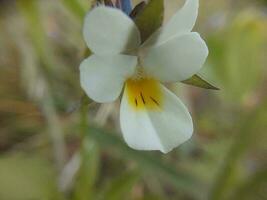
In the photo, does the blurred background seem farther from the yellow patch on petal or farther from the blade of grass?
the yellow patch on petal

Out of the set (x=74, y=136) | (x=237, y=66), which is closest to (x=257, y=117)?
(x=237, y=66)

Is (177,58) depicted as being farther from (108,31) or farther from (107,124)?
(107,124)

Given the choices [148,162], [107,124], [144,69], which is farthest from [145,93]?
[107,124]

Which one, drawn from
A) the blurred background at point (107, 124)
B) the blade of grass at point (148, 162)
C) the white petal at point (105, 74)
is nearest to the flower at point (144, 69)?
the white petal at point (105, 74)

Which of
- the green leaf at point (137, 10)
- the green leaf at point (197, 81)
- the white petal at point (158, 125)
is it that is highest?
the green leaf at point (137, 10)

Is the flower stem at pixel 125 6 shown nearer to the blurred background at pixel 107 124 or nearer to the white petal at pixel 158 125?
the white petal at pixel 158 125

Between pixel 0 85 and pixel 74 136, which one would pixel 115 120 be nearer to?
pixel 74 136

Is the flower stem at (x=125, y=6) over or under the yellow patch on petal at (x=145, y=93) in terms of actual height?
over

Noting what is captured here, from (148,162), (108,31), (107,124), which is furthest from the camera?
(107,124)
